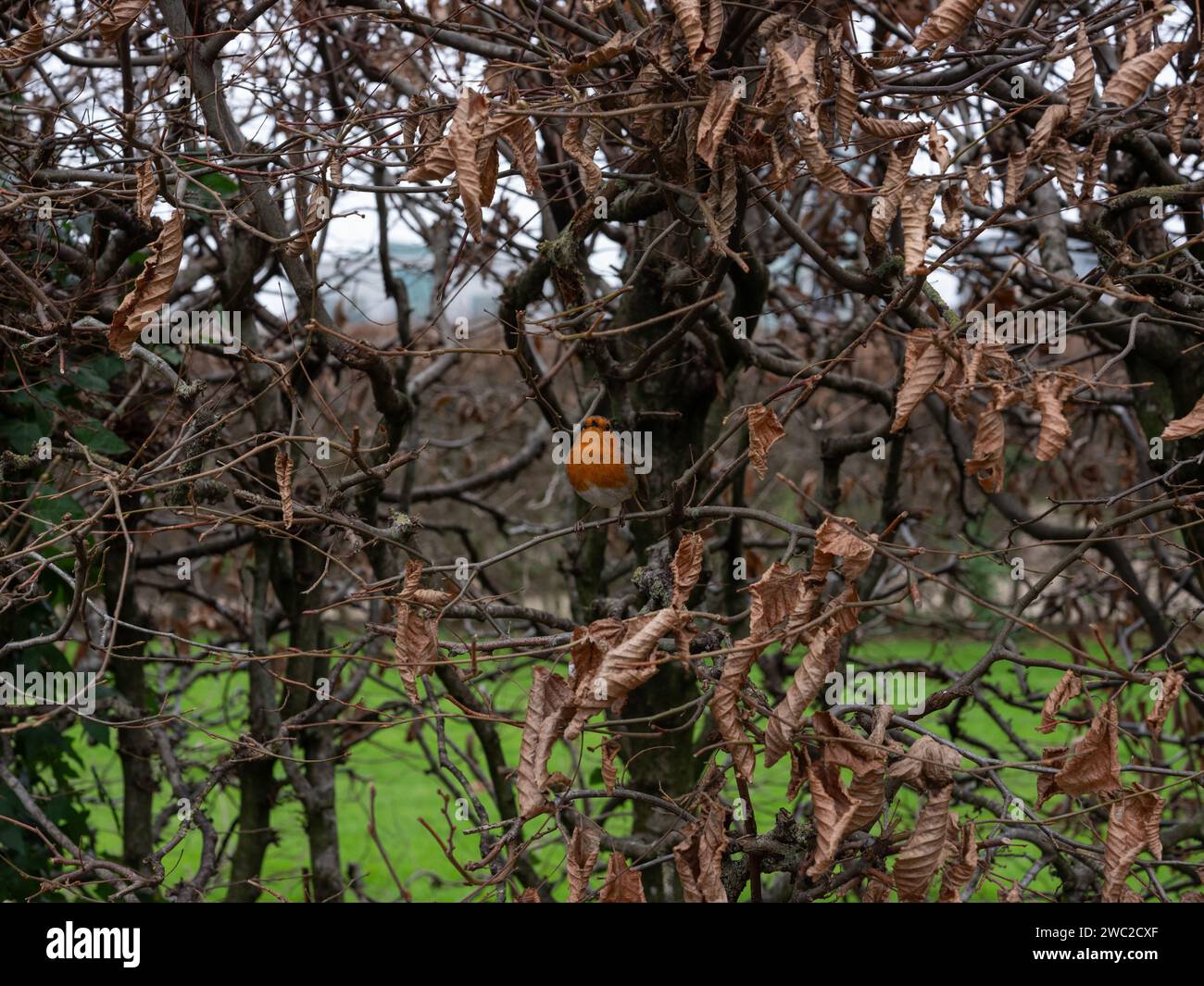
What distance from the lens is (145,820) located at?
3.88 meters

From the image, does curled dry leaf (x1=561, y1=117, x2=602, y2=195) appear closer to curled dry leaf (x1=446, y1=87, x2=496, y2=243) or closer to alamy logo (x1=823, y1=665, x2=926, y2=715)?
curled dry leaf (x1=446, y1=87, x2=496, y2=243)

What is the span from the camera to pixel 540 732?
1.64 metres

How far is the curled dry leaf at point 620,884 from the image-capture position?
1.66m

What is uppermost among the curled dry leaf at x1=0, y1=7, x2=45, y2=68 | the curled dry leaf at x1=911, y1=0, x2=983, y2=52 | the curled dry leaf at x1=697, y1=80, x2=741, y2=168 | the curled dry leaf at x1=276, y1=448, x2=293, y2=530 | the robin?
the curled dry leaf at x1=0, y1=7, x2=45, y2=68

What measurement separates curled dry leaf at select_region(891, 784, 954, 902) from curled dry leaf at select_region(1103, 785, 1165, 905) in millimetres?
296

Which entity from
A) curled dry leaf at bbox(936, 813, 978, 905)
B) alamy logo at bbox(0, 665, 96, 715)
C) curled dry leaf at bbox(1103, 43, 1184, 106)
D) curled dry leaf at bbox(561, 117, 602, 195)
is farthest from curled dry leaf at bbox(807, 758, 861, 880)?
alamy logo at bbox(0, 665, 96, 715)

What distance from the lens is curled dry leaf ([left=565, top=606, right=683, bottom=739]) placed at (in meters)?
1.54

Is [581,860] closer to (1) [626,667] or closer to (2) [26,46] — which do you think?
(1) [626,667]

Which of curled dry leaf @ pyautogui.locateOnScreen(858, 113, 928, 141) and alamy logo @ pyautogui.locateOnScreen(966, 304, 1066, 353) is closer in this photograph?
curled dry leaf @ pyautogui.locateOnScreen(858, 113, 928, 141)

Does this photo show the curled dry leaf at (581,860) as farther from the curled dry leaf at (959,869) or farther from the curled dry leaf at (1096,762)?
the curled dry leaf at (1096,762)
